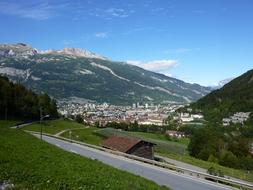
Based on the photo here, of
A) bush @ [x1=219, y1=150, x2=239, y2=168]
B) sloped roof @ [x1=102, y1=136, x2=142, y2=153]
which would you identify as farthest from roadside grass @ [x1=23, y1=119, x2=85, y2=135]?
bush @ [x1=219, y1=150, x2=239, y2=168]

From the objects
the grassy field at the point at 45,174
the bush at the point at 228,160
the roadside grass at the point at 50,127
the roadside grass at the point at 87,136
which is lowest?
the bush at the point at 228,160

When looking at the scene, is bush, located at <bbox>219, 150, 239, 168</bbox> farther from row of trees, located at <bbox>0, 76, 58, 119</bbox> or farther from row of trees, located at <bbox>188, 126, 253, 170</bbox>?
row of trees, located at <bbox>0, 76, 58, 119</bbox>

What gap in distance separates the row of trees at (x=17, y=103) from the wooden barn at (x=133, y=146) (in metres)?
56.0

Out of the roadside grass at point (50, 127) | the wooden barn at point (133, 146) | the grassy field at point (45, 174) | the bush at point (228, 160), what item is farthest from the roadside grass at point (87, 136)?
the grassy field at point (45, 174)

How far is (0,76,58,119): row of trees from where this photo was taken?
129m

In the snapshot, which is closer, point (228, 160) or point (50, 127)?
point (228, 160)

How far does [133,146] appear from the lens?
77.4 metres

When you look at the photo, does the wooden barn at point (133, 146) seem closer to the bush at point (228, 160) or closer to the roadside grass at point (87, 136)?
the roadside grass at point (87, 136)

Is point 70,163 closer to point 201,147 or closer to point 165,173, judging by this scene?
point 165,173

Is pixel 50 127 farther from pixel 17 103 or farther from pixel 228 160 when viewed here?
pixel 228 160

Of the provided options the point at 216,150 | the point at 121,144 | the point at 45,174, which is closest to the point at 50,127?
the point at 216,150

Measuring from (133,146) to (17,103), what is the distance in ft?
225

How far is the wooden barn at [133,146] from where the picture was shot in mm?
77250

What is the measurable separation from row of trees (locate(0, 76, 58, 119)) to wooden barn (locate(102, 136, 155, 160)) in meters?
56.0
